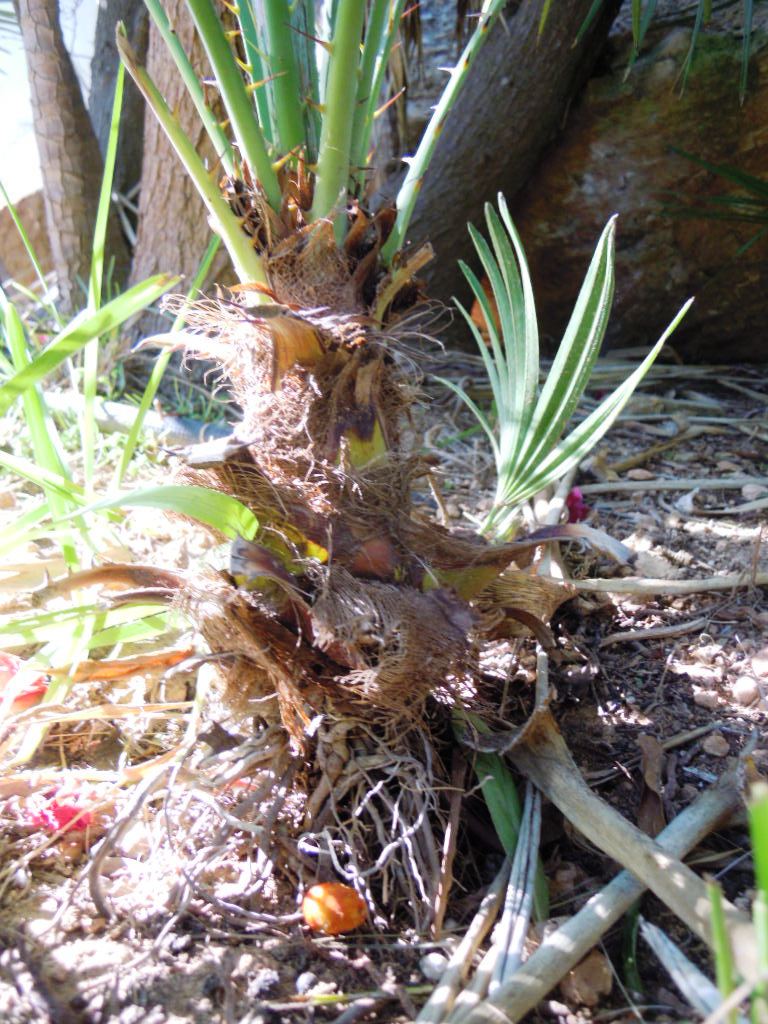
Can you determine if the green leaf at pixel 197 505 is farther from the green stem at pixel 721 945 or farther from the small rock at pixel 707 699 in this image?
the small rock at pixel 707 699

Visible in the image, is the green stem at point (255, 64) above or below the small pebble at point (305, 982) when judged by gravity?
above

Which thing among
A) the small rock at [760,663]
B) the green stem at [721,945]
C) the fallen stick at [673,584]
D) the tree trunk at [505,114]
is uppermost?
the tree trunk at [505,114]

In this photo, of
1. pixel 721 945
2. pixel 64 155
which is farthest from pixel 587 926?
pixel 64 155

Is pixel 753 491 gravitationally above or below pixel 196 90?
below

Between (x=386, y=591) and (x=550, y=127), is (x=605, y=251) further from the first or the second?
(x=550, y=127)

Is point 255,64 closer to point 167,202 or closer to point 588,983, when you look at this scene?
point 588,983

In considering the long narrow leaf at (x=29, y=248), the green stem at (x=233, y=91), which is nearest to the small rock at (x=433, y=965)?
the green stem at (x=233, y=91)
